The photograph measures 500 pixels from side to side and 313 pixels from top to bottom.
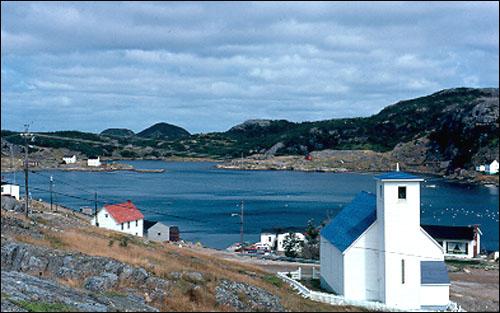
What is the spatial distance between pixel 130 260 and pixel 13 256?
470 centimetres

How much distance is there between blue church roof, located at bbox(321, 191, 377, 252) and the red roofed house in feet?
71.2

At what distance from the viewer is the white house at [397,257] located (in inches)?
Answer: 907

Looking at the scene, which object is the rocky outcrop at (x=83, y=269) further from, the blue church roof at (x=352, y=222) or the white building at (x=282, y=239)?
the white building at (x=282, y=239)

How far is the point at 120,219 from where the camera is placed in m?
47.3

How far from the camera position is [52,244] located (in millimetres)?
22594

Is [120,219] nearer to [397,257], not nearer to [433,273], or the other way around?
[397,257]

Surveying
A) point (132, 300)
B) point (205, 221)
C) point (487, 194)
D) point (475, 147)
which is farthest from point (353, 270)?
point (475, 147)

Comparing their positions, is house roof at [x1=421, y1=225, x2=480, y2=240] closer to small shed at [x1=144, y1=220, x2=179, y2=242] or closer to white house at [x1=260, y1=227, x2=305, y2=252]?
white house at [x1=260, y1=227, x2=305, y2=252]

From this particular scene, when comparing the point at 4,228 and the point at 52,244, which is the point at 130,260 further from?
the point at 4,228

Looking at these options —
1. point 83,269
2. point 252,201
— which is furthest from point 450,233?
point 252,201

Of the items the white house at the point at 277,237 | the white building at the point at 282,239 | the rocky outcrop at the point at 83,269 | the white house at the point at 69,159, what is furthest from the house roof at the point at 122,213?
the white house at the point at 69,159

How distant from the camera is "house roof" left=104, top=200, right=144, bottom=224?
1838 inches

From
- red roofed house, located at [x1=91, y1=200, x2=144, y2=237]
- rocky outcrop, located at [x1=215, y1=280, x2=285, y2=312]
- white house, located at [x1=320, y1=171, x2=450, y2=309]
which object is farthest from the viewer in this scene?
red roofed house, located at [x1=91, y1=200, x2=144, y2=237]

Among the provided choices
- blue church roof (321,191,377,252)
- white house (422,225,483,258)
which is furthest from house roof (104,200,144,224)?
white house (422,225,483,258)
